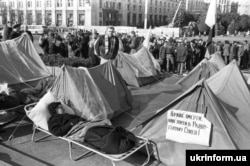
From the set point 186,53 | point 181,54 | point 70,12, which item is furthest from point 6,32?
point 70,12

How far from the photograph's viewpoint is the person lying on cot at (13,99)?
19.8 ft

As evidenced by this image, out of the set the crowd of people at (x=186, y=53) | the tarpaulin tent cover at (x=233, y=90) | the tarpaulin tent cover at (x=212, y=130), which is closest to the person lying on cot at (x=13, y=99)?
the tarpaulin tent cover at (x=212, y=130)

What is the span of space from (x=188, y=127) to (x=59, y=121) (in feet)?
7.76

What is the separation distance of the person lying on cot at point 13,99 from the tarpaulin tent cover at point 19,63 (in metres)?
1.86

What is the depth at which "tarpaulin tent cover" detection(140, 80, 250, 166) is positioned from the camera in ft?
15.1

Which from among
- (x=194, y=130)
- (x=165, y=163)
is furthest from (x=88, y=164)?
(x=194, y=130)

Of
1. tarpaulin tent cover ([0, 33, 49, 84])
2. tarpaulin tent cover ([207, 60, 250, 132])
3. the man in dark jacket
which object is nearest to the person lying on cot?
tarpaulin tent cover ([0, 33, 49, 84])

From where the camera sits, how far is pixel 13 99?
623 cm

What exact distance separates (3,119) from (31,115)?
54 cm

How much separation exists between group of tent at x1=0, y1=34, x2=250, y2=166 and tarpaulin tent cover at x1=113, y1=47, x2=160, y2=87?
0.04 metres

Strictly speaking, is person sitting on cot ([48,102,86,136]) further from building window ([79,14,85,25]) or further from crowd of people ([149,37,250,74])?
building window ([79,14,85,25])

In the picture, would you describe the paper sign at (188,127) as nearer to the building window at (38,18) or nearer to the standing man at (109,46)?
the standing man at (109,46)

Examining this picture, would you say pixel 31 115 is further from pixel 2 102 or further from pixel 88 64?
pixel 88 64

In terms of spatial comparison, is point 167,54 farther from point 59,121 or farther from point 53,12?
point 53,12
